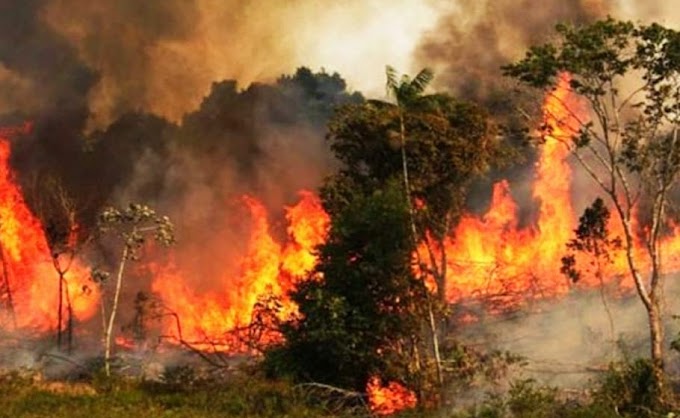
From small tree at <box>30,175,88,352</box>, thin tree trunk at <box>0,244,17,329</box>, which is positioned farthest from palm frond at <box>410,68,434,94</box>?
thin tree trunk at <box>0,244,17,329</box>

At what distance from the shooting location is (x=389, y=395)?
86.7 ft

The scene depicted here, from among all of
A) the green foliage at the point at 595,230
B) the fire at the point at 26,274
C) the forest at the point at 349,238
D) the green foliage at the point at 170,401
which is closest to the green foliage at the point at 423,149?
the forest at the point at 349,238

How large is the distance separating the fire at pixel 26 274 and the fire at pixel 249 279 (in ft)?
18.3

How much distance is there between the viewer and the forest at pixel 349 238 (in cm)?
2575

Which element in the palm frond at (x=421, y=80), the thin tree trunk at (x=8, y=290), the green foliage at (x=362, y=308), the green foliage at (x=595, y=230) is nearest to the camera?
the green foliage at (x=362, y=308)

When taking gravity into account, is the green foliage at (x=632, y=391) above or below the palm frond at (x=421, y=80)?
below

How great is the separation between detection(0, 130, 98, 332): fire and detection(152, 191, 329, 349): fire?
557cm

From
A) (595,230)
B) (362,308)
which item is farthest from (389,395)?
(595,230)

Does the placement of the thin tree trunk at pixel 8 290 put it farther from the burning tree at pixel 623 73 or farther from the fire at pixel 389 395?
the burning tree at pixel 623 73

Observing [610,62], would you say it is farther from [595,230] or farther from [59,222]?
[59,222]

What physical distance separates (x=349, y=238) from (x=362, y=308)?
98.8 inches

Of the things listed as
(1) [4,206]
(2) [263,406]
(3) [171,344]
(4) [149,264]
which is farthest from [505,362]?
(1) [4,206]

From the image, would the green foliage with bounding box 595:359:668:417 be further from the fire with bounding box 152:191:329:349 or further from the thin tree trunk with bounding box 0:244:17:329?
the thin tree trunk with bounding box 0:244:17:329

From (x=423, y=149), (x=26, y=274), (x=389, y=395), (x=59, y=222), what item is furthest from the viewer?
(x=26, y=274)
